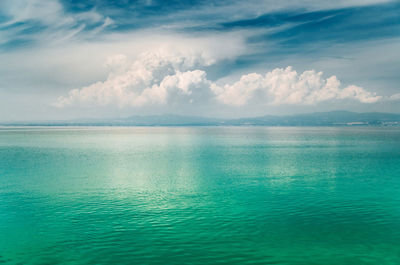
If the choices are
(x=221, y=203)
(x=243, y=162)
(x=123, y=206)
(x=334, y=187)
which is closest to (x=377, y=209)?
(x=334, y=187)

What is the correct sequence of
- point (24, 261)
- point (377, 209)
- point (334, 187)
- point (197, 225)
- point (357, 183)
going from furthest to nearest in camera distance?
1. point (357, 183)
2. point (334, 187)
3. point (377, 209)
4. point (197, 225)
5. point (24, 261)

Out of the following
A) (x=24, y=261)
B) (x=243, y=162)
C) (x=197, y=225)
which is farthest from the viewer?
(x=243, y=162)

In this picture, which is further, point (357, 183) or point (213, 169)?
point (213, 169)

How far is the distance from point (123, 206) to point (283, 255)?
13.0 meters

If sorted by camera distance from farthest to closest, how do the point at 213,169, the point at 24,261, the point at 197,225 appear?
the point at 213,169 → the point at 197,225 → the point at 24,261

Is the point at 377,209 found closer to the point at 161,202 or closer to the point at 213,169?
the point at 161,202

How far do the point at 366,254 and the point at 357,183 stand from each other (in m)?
20.3

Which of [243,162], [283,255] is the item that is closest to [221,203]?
[283,255]

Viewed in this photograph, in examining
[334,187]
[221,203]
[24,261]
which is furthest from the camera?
[334,187]

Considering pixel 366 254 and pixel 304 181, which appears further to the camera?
pixel 304 181

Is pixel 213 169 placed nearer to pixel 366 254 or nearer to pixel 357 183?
pixel 357 183

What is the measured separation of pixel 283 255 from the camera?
16.3 metres

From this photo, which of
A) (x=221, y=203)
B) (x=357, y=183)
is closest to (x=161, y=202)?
(x=221, y=203)

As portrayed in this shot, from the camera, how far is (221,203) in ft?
86.3
